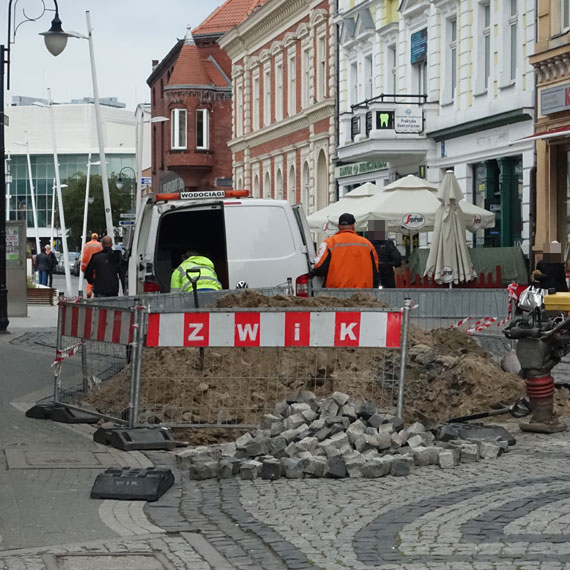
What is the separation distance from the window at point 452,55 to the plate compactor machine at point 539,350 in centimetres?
2345

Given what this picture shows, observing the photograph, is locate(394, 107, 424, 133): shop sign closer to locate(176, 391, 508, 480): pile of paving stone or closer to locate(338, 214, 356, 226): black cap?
locate(338, 214, 356, 226): black cap

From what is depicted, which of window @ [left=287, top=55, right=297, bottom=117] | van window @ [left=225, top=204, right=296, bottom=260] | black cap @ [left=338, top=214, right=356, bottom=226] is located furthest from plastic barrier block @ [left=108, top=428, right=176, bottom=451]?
window @ [left=287, top=55, right=297, bottom=117]

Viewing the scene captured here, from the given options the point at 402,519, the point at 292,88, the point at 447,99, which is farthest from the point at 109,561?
the point at 292,88

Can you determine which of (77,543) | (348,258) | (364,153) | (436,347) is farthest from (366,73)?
(77,543)

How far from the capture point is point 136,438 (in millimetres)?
10328

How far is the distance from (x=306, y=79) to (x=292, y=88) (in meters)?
2.30

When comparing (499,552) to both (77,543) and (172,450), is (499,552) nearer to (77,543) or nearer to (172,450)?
(77,543)

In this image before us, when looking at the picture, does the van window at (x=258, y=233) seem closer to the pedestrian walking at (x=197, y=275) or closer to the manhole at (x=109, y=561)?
the pedestrian walking at (x=197, y=275)

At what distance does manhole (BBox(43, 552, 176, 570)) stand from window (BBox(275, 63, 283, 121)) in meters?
46.7

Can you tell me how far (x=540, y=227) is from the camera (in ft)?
93.2

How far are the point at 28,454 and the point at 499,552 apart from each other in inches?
177

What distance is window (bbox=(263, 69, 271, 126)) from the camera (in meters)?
54.7

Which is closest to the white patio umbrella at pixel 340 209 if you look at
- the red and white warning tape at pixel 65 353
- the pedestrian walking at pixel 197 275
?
the pedestrian walking at pixel 197 275

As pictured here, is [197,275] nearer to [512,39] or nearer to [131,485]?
[131,485]
